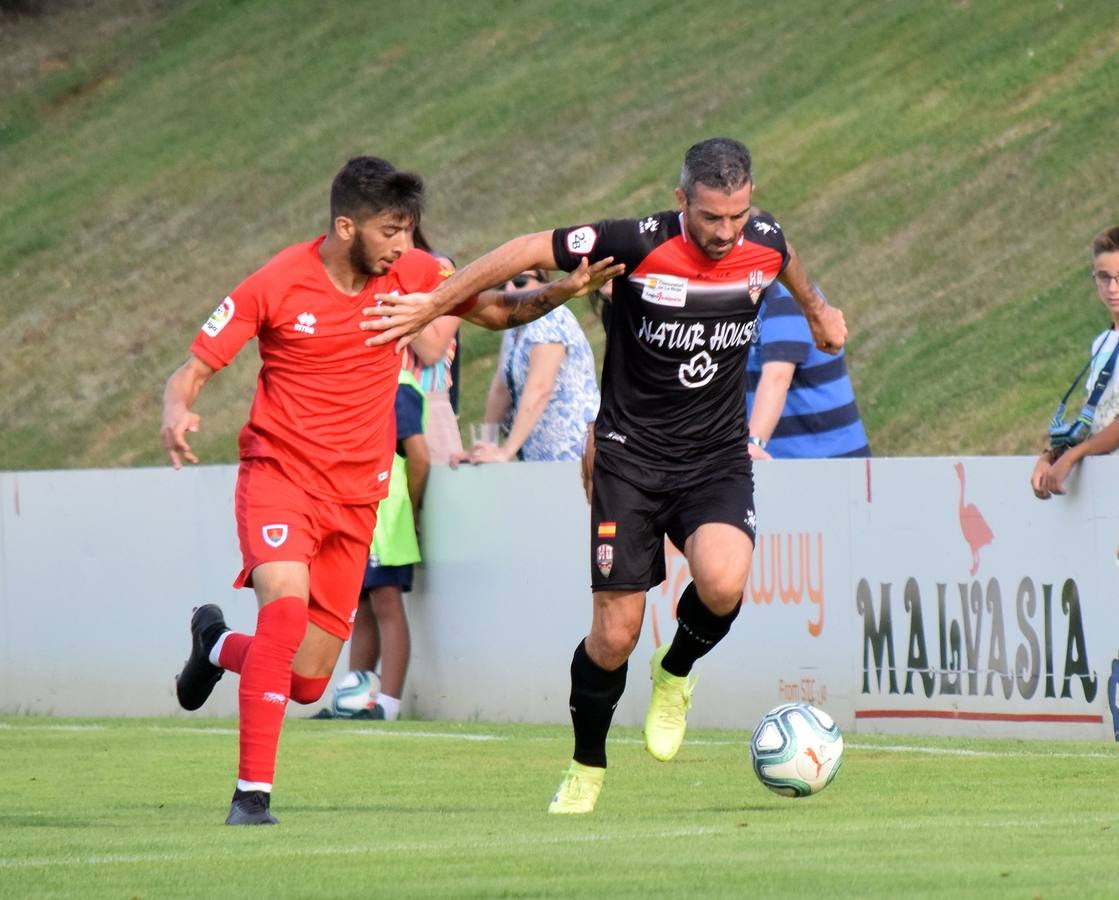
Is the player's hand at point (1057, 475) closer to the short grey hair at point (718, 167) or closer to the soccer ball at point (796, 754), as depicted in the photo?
the soccer ball at point (796, 754)

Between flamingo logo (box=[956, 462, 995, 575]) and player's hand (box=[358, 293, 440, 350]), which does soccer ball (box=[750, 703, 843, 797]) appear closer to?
player's hand (box=[358, 293, 440, 350])

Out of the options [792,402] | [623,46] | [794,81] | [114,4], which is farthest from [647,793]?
[114,4]

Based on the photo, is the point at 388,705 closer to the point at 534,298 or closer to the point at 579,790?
the point at 579,790

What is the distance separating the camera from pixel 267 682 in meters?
8.20

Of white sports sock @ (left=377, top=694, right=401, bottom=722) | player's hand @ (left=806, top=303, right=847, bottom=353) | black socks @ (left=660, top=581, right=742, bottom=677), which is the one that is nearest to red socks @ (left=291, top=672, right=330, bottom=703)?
black socks @ (left=660, top=581, right=742, bottom=677)

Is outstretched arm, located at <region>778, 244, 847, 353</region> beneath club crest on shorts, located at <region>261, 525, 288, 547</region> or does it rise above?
above

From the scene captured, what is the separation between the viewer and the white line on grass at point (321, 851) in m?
7.04

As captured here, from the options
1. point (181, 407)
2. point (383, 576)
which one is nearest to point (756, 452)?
point (383, 576)

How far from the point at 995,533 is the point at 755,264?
3.12 metres

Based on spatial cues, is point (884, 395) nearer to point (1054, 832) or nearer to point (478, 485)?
point (478, 485)

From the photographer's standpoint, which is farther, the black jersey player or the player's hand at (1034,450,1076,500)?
the player's hand at (1034,450,1076,500)

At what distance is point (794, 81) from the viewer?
101 ft

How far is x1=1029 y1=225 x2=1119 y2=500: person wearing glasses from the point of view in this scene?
10.5 meters

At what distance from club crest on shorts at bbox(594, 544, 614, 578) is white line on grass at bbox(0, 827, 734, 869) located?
1229 millimetres
